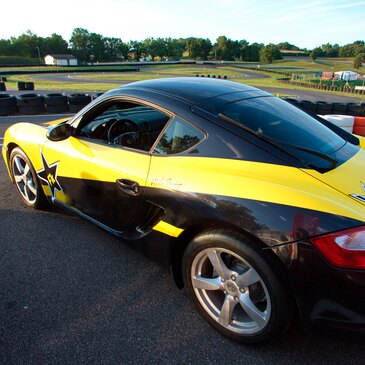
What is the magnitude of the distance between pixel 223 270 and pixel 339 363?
2.83 ft

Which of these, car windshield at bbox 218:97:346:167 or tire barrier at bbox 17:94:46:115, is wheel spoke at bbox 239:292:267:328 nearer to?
car windshield at bbox 218:97:346:167

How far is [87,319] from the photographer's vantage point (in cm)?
220

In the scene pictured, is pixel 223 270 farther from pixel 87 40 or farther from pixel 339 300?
pixel 87 40

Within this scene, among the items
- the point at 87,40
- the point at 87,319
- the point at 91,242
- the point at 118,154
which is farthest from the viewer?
the point at 87,40

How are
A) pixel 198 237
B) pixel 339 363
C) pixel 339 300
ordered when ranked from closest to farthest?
pixel 339 300 < pixel 339 363 < pixel 198 237

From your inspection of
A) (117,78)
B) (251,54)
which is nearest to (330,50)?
(251,54)

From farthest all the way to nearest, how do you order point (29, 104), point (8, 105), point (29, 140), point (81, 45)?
point (81, 45) → point (29, 104) → point (8, 105) → point (29, 140)

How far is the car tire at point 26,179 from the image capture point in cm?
346

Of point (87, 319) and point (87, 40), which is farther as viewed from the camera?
point (87, 40)

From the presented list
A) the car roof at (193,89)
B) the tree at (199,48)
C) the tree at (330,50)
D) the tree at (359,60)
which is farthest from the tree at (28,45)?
the tree at (330,50)

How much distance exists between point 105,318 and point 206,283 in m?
0.78

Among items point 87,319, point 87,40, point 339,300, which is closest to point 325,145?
point 339,300

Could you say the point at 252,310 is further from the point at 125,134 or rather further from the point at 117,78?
the point at 117,78

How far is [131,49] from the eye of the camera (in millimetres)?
132375
